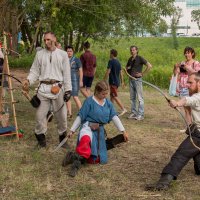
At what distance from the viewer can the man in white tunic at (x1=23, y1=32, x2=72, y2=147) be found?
6934mm

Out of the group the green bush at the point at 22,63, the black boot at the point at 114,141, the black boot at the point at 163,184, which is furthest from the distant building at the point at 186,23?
the black boot at the point at 163,184

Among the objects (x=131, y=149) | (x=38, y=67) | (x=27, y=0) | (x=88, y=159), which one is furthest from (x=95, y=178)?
(x=27, y=0)

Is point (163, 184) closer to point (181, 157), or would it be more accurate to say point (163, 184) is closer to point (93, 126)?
point (181, 157)

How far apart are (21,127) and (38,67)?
2.15 metres

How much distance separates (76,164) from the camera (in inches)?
238

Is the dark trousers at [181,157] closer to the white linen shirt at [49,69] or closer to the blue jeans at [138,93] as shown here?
the white linen shirt at [49,69]

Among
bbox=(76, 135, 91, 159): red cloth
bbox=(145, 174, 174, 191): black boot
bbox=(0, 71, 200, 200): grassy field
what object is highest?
bbox=(76, 135, 91, 159): red cloth

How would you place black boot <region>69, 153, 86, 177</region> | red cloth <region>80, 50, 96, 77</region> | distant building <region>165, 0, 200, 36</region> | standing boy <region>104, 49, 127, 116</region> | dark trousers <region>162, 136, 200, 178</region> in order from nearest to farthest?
dark trousers <region>162, 136, 200, 178</region>
black boot <region>69, 153, 86, 177</region>
standing boy <region>104, 49, 127, 116</region>
red cloth <region>80, 50, 96, 77</region>
distant building <region>165, 0, 200, 36</region>

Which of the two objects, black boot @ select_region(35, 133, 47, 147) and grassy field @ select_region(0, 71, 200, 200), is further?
black boot @ select_region(35, 133, 47, 147)

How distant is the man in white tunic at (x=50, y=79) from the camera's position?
6.93 m

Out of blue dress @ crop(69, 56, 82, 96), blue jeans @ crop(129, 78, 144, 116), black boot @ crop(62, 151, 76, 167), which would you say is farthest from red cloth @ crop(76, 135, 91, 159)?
blue jeans @ crop(129, 78, 144, 116)

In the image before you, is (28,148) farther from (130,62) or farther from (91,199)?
(130,62)

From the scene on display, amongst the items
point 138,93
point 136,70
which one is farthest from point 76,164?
point 138,93

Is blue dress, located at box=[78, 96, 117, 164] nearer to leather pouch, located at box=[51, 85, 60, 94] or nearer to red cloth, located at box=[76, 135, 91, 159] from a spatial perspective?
red cloth, located at box=[76, 135, 91, 159]
